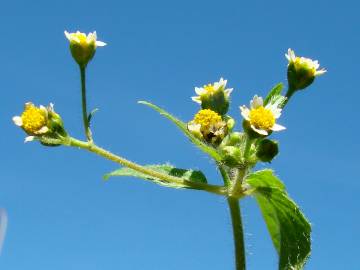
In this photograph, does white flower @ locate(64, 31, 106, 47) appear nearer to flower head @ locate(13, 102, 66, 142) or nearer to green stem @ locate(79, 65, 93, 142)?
green stem @ locate(79, 65, 93, 142)

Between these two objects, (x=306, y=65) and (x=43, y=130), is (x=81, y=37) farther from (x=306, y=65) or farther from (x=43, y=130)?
(x=306, y=65)

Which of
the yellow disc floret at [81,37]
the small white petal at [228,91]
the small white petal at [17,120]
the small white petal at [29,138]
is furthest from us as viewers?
the yellow disc floret at [81,37]

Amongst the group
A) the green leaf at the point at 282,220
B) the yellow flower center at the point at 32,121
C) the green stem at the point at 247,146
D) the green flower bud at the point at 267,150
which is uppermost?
the yellow flower center at the point at 32,121

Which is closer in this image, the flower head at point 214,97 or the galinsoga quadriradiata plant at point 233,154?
the galinsoga quadriradiata plant at point 233,154

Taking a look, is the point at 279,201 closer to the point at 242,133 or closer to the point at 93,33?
the point at 242,133

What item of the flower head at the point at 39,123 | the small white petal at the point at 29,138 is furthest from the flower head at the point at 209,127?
the small white petal at the point at 29,138

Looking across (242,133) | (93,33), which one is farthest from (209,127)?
(93,33)

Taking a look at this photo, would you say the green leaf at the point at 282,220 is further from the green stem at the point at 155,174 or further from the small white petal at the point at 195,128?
the small white petal at the point at 195,128

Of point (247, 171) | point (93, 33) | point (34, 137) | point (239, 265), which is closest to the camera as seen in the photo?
point (239, 265)

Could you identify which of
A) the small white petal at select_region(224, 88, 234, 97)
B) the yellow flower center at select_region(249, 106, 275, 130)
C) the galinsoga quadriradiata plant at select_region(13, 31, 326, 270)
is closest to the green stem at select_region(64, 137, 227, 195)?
the galinsoga quadriradiata plant at select_region(13, 31, 326, 270)
